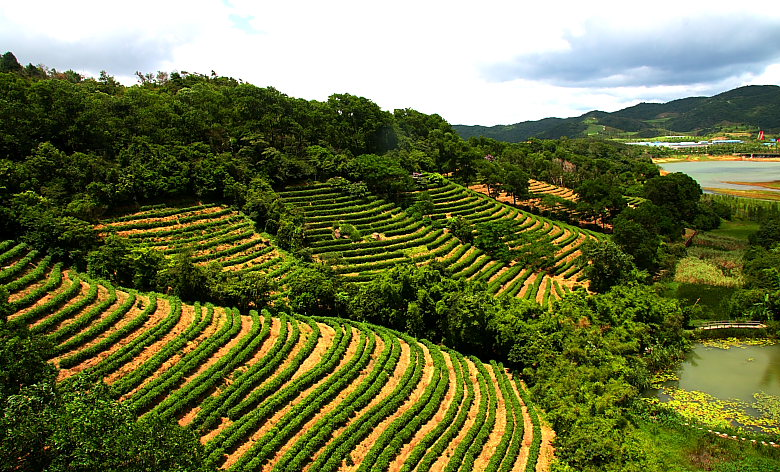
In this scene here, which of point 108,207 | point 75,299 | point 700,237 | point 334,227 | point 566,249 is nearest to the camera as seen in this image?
point 75,299

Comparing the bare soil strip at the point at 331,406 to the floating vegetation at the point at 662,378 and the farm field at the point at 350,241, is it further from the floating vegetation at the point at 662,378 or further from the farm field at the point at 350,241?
the floating vegetation at the point at 662,378

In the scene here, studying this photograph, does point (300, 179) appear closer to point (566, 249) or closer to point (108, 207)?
point (108, 207)

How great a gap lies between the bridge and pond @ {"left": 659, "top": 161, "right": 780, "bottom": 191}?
74735 mm

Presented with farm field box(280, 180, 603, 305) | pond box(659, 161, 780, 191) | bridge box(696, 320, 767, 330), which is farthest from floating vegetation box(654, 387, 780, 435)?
pond box(659, 161, 780, 191)

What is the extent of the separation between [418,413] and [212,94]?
4581 centimetres

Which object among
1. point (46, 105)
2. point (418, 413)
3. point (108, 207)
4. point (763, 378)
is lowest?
point (763, 378)

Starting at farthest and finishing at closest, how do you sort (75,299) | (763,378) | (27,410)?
(763,378), (75,299), (27,410)

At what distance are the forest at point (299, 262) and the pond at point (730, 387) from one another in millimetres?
1801

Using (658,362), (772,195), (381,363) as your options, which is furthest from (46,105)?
(772,195)

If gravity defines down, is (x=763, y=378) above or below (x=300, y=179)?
below

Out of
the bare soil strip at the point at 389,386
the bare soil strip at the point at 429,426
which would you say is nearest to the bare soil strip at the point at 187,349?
the bare soil strip at the point at 389,386

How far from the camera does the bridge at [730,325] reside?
31266 millimetres

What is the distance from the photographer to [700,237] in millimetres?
54062

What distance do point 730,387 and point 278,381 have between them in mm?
27380
